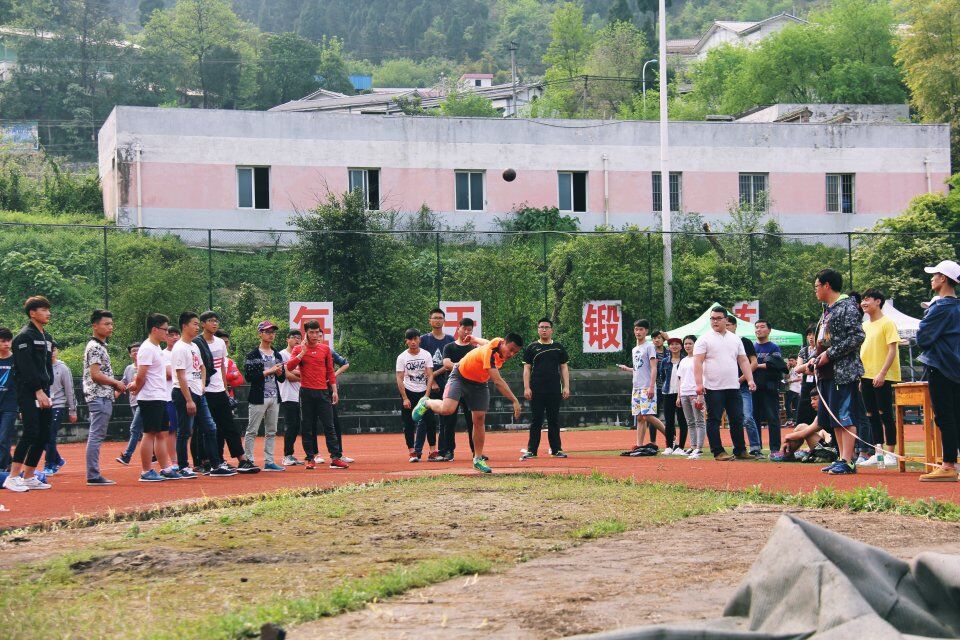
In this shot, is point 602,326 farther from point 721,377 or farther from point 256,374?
point 256,374

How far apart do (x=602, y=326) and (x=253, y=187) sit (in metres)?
18.4

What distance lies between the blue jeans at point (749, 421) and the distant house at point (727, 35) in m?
79.7

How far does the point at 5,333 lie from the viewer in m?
12.4

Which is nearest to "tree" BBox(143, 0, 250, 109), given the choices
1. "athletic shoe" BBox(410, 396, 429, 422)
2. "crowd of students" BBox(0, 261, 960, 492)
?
"crowd of students" BBox(0, 261, 960, 492)

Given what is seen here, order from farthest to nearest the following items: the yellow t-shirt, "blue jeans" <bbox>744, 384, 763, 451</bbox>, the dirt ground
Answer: "blue jeans" <bbox>744, 384, 763, 451</bbox>
the yellow t-shirt
the dirt ground

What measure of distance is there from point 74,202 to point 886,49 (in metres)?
52.3

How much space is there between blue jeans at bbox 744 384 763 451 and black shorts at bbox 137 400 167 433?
7.57m

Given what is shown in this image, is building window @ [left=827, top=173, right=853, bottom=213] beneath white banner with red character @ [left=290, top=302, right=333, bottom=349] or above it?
above

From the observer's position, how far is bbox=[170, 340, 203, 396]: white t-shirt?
1325 centimetres

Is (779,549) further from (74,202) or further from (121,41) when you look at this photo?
(121,41)

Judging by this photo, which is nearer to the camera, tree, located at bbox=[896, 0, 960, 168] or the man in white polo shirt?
the man in white polo shirt

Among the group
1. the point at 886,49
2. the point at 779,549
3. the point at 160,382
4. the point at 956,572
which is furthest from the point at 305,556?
the point at 886,49

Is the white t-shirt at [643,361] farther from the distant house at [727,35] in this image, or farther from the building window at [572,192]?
the distant house at [727,35]

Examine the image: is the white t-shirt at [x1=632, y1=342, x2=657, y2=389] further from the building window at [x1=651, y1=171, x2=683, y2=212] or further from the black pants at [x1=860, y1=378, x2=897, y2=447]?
the building window at [x1=651, y1=171, x2=683, y2=212]
